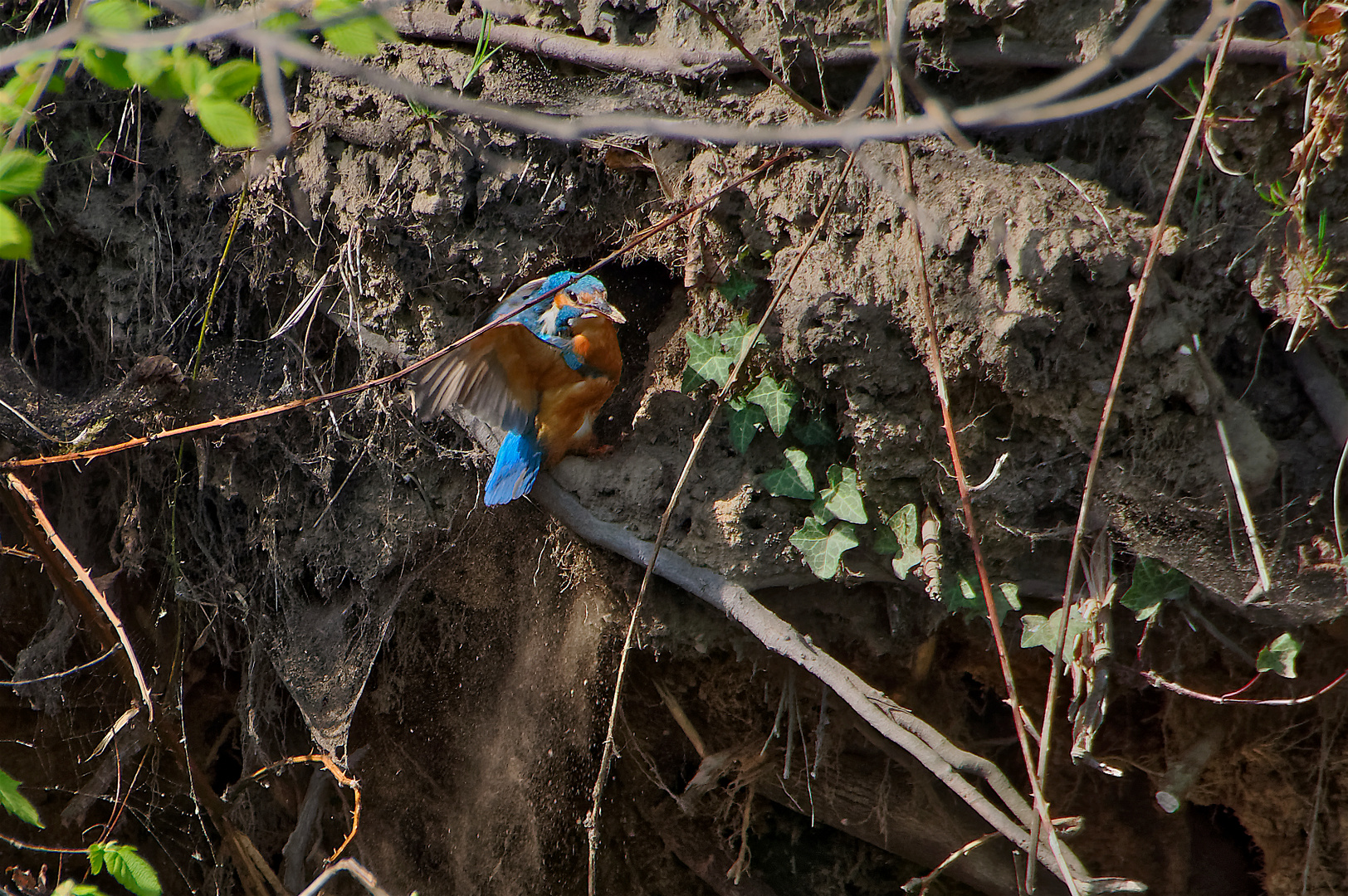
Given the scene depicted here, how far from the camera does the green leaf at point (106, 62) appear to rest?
123 cm

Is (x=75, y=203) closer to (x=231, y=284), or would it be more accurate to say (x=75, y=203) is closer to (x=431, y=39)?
(x=231, y=284)

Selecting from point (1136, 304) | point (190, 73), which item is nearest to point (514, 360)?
point (190, 73)

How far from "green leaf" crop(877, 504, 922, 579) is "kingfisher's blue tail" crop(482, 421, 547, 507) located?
0.98m

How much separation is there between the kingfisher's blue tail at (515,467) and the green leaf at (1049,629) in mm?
1350

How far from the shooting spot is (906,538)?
216cm

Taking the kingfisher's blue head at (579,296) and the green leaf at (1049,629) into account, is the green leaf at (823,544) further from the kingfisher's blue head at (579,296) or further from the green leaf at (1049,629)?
the kingfisher's blue head at (579,296)

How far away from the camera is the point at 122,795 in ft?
10.4

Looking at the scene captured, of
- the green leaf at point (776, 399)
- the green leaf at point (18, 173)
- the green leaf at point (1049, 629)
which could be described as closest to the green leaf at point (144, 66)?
the green leaf at point (18, 173)

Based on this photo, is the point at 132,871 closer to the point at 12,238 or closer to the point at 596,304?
the point at 12,238

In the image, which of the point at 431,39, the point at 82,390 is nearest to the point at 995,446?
the point at 431,39

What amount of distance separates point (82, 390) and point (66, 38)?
7.48 ft

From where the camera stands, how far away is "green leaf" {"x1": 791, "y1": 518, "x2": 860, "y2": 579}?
2174mm

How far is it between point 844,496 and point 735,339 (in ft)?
1.58

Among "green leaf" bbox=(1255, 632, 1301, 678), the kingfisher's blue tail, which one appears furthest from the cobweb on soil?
"green leaf" bbox=(1255, 632, 1301, 678)
